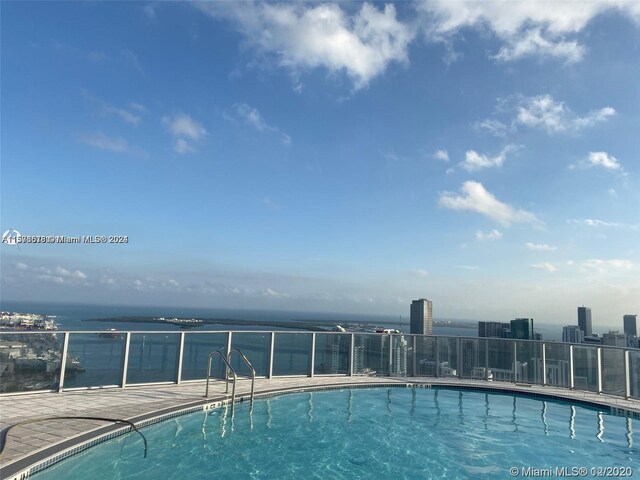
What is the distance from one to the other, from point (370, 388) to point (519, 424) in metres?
3.44

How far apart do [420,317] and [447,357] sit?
6815mm

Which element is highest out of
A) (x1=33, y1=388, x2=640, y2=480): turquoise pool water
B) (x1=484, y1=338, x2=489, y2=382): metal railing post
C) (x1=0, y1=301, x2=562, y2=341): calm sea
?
(x1=484, y1=338, x2=489, y2=382): metal railing post

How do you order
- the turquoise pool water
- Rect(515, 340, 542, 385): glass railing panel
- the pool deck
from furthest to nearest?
Rect(515, 340, 542, 385): glass railing panel < the turquoise pool water < the pool deck

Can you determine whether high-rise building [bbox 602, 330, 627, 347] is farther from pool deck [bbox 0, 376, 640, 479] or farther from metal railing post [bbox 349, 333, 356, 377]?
metal railing post [bbox 349, 333, 356, 377]

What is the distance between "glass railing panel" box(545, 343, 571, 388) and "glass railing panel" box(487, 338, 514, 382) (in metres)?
0.86

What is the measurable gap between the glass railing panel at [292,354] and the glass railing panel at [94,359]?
3.58 m

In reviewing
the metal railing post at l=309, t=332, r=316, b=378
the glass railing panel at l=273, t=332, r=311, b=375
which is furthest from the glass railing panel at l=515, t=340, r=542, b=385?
the glass railing panel at l=273, t=332, r=311, b=375

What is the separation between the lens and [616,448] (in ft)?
20.5

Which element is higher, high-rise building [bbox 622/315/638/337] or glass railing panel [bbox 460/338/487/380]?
high-rise building [bbox 622/315/638/337]

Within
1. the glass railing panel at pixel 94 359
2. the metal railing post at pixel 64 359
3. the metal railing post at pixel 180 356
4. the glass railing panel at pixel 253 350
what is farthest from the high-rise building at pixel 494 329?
the metal railing post at pixel 64 359

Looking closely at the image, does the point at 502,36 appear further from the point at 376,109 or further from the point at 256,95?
the point at 256,95

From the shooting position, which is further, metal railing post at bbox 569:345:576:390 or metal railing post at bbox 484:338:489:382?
metal railing post at bbox 484:338:489:382

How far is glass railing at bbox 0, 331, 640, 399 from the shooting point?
729 centimetres

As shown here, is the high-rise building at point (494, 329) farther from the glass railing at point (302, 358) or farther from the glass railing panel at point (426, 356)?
the glass railing panel at point (426, 356)
